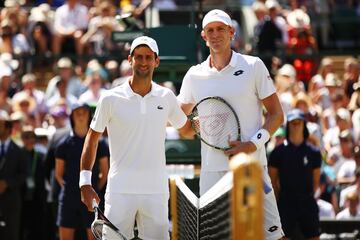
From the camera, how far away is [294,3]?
2234cm

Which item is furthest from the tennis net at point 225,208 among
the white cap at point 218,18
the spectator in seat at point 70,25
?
the spectator in seat at point 70,25

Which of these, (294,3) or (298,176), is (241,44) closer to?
(294,3)

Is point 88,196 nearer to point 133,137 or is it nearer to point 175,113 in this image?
point 133,137

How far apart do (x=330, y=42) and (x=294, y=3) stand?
6.33 ft

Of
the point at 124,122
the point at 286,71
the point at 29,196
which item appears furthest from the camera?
the point at 286,71

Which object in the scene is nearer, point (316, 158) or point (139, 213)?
point (139, 213)

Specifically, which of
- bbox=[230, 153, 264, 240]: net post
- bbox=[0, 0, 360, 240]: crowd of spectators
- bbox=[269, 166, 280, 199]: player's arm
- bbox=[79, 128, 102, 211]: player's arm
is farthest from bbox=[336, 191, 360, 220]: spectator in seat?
bbox=[230, 153, 264, 240]: net post

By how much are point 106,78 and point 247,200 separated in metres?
12.9

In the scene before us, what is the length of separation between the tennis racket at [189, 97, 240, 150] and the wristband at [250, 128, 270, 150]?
159 millimetres

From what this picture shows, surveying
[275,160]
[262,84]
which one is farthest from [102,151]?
[262,84]

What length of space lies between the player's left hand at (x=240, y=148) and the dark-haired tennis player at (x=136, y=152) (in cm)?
52

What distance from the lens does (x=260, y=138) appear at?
9016 mm

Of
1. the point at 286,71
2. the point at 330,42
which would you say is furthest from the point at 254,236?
the point at 330,42

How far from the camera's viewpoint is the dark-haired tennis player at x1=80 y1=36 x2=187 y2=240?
894 cm
